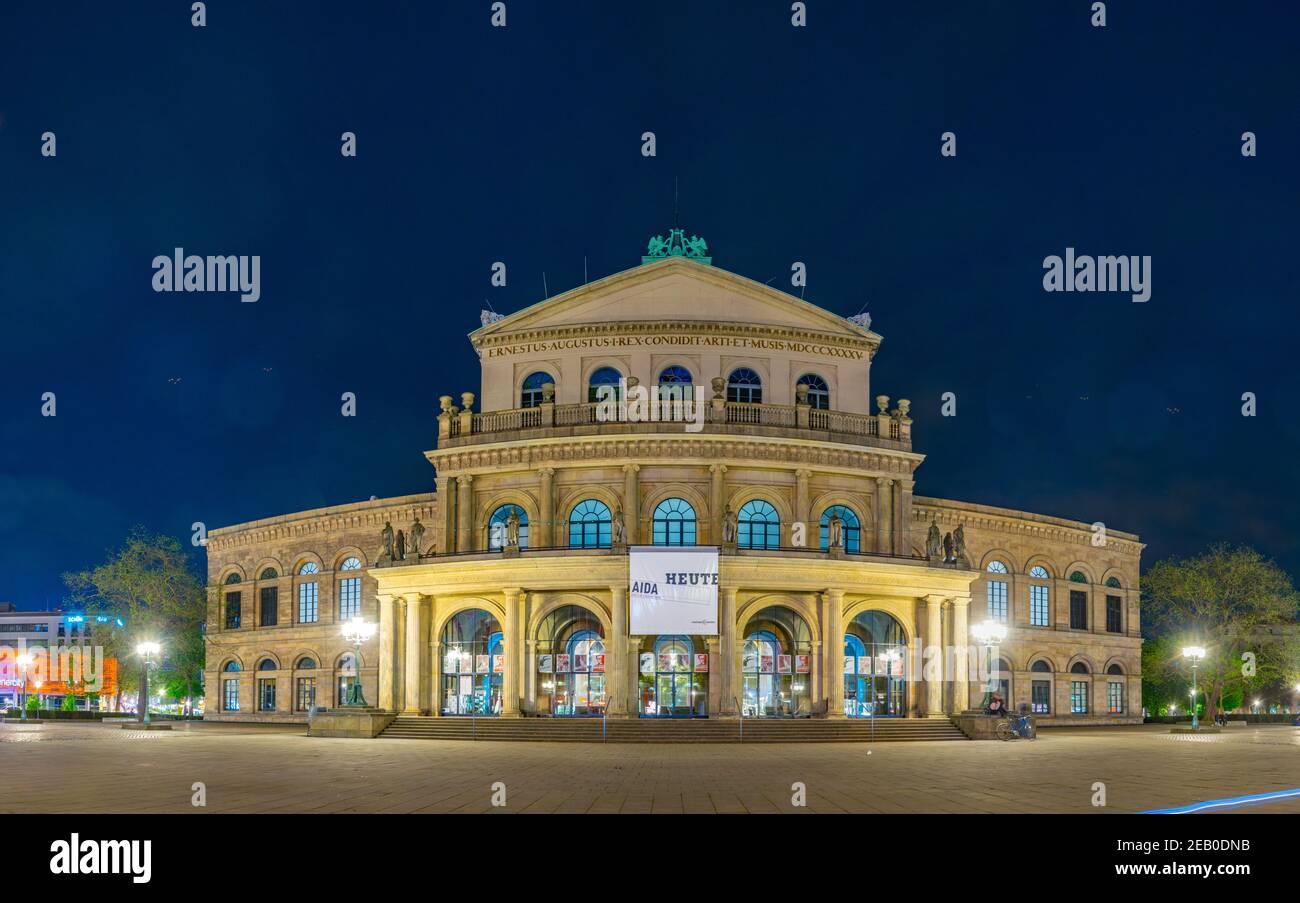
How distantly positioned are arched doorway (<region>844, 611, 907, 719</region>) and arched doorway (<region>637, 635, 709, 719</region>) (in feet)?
20.8

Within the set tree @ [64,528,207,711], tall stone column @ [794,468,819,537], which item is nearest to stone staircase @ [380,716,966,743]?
tall stone column @ [794,468,819,537]

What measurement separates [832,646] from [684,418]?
36.4 ft

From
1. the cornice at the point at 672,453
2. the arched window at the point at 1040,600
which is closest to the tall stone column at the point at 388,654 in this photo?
the cornice at the point at 672,453

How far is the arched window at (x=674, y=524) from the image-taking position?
5106cm

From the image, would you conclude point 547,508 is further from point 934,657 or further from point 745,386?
point 934,657

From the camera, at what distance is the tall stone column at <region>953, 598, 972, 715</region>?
51.3 m

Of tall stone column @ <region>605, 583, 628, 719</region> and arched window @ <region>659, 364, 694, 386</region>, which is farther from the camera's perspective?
arched window @ <region>659, 364, 694, 386</region>

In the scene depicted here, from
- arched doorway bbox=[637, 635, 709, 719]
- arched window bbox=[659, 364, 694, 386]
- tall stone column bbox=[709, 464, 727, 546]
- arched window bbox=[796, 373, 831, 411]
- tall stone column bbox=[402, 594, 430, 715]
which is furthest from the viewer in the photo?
arched window bbox=[796, 373, 831, 411]

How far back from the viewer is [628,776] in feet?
87.4

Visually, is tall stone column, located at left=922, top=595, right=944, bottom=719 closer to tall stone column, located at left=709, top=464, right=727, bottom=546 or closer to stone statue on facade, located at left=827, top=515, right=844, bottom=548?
stone statue on facade, located at left=827, top=515, right=844, bottom=548
